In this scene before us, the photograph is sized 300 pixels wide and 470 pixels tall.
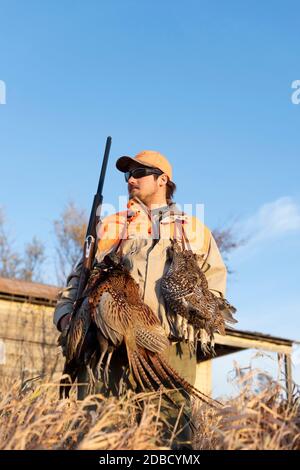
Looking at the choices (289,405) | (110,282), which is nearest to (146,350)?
(110,282)

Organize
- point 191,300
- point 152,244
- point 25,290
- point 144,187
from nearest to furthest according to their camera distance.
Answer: point 191,300 < point 152,244 < point 144,187 < point 25,290

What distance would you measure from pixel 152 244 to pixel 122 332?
795 millimetres

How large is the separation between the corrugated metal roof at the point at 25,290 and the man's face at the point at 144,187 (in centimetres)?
1005

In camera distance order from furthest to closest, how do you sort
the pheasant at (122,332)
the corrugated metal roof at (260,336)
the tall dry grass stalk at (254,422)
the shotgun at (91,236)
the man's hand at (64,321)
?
the corrugated metal roof at (260,336), the shotgun at (91,236), the man's hand at (64,321), the pheasant at (122,332), the tall dry grass stalk at (254,422)

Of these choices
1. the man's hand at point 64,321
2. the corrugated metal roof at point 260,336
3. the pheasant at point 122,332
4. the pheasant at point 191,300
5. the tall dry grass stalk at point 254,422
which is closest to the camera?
the tall dry grass stalk at point 254,422

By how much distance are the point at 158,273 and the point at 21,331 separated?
38.2 ft

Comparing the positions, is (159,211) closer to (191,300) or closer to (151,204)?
(151,204)

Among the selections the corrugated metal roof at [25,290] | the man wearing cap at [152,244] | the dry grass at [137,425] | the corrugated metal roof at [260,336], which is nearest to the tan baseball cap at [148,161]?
the man wearing cap at [152,244]

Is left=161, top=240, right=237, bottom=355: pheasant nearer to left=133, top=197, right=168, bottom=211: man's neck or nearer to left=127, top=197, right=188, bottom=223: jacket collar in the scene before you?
left=127, top=197, right=188, bottom=223: jacket collar

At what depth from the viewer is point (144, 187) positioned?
4.50 metres

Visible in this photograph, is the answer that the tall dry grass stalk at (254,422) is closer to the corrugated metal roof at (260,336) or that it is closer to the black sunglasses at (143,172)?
the black sunglasses at (143,172)

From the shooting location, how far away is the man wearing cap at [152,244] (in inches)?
151

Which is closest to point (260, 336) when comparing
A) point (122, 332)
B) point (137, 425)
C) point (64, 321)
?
point (64, 321)

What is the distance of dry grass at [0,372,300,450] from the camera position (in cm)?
253
